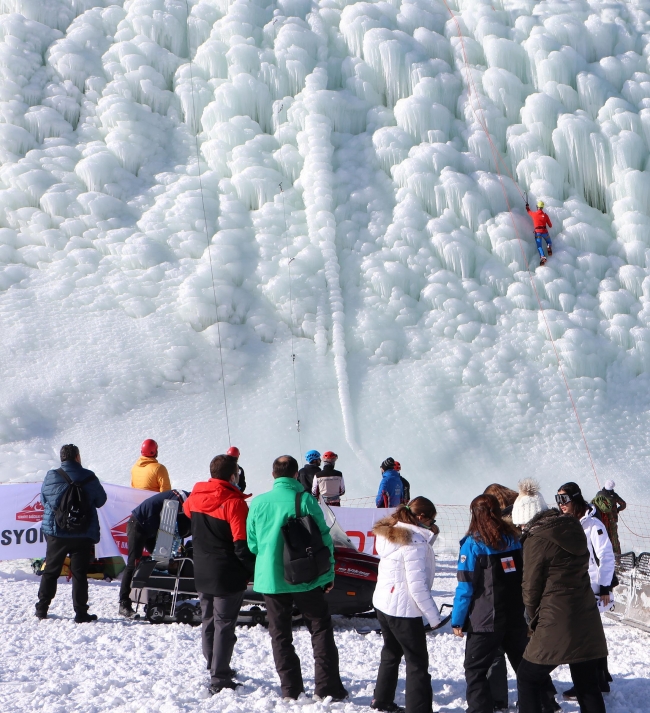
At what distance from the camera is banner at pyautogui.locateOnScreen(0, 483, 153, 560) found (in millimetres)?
8820

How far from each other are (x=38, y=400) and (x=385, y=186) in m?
7.98

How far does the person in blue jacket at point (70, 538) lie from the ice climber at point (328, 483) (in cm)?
277

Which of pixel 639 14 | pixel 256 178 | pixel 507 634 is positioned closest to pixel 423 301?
pixel 256 178

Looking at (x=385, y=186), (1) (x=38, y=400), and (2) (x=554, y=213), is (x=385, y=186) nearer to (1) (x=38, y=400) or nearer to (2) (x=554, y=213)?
(2) (x=554, y=213)

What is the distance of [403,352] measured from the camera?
15.0 metres

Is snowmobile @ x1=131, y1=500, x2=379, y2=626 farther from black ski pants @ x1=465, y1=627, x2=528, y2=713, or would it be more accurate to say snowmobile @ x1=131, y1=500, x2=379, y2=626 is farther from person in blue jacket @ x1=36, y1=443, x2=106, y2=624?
black ski pants @ x1=465, y1=627, x2=528, y2=713

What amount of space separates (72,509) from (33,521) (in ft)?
8.45

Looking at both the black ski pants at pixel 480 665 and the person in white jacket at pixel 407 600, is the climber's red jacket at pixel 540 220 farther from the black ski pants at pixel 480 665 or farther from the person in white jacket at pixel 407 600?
the black ski pants at pixel 480 665

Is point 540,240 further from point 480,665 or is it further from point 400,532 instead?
point 480,665

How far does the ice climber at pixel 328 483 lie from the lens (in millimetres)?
8914

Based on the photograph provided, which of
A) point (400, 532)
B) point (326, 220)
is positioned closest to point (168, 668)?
point (400, 532)

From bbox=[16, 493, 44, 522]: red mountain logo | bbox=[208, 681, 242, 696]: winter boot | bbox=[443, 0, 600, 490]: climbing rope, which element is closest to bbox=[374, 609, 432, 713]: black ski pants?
bbox=[208, 681, 242, 696]: winter boot

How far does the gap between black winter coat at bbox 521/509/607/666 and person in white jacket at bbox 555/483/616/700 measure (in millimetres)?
975

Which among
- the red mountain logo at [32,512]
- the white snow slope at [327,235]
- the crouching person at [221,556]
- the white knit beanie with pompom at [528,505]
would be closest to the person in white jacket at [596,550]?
the white knit beanie with pompom at [528,505]
